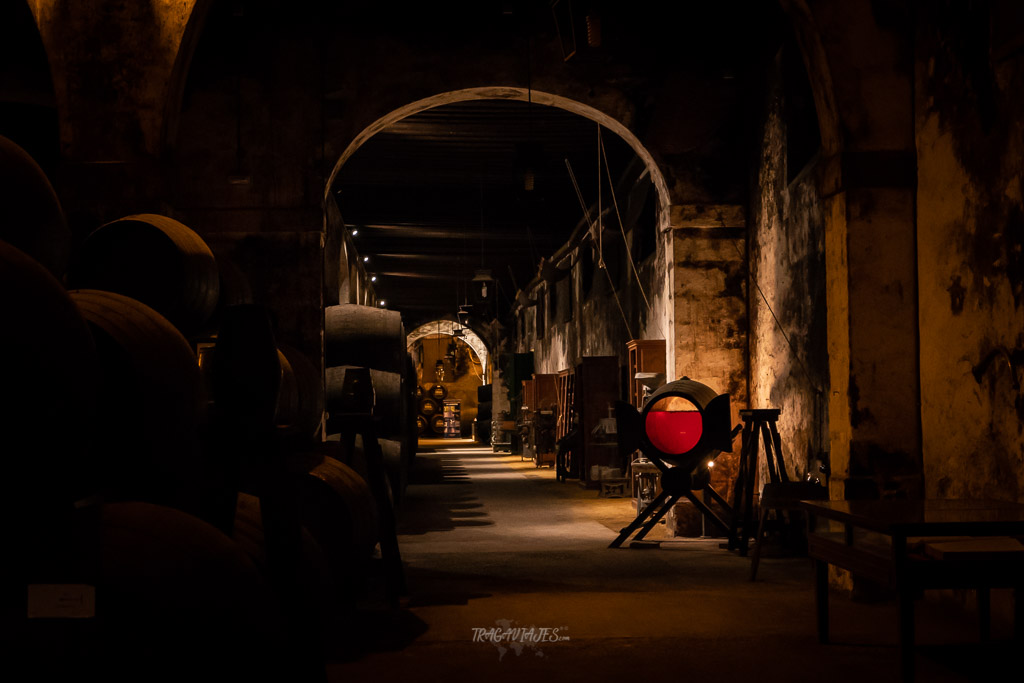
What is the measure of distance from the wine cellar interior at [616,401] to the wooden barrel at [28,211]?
14 millimetres

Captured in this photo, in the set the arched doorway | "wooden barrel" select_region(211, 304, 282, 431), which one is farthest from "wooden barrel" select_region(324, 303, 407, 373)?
the arched doorway

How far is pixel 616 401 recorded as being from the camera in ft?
25.5

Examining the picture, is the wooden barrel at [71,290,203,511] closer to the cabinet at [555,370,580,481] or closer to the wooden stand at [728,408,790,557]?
the wooden stand at [728,408,790,557]

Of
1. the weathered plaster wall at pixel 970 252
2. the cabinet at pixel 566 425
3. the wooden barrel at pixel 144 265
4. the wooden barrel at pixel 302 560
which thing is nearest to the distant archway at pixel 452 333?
the cabinet at pixel 566 425

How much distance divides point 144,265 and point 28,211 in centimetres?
119

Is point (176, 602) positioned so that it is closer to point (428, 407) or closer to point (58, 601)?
point (58, 601)

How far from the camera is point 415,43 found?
8.77m

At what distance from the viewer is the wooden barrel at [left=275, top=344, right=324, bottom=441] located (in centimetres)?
583

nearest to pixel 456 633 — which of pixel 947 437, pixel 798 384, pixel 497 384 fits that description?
pixel 947 437

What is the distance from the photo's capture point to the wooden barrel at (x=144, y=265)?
15.3 feet

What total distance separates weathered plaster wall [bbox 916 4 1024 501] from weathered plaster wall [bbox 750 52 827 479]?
1.57 metres

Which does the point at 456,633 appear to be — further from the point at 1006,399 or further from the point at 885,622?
the point at 1006,399

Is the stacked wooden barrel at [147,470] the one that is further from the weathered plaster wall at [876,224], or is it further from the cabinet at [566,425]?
the cabinet at [566,425]

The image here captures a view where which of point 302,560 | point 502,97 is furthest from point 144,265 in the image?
point 502,97
